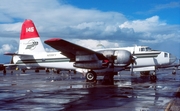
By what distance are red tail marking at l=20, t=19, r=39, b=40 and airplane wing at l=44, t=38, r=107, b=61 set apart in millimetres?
6432

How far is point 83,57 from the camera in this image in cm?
2200

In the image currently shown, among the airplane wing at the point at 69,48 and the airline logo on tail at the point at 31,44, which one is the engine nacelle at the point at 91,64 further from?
the airline logo on tail at the point at 31,44

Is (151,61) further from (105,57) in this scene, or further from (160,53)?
(105,57)

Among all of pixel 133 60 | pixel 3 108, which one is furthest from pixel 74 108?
pixel 133 60

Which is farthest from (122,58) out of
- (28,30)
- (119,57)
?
(28,30)

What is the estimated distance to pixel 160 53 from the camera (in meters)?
23.0

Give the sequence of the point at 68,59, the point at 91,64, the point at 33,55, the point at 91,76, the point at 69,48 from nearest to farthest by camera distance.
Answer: the point at 69,48 < the point at 91,64 < the point at 91,76 < the point at 68,59 < the point at 33,55

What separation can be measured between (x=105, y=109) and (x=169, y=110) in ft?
7.10

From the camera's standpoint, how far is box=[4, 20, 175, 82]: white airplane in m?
21.0

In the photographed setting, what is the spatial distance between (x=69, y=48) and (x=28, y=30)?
8637mm

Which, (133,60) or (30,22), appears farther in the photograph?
(30,22)

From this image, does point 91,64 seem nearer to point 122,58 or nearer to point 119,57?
point 119,57

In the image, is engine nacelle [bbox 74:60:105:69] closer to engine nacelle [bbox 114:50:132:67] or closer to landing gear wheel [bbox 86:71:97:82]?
landing gear wheel [bbox 86:71:97:82]

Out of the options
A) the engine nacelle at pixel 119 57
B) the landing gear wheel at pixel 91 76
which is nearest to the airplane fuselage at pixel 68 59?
the engine nacelle at pixel 119 57
